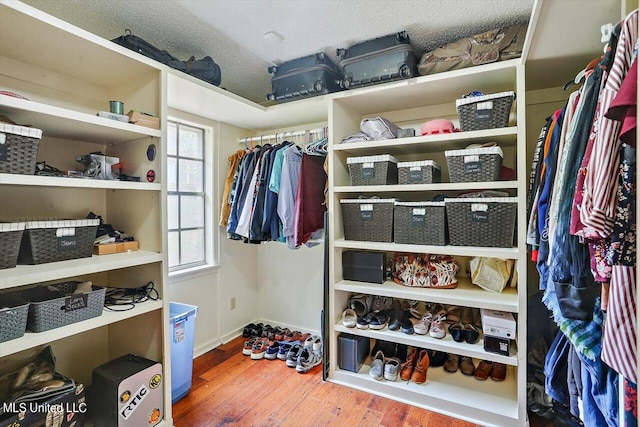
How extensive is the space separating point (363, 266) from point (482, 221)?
0.79 meters

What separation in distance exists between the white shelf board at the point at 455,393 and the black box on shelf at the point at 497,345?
1.03 feet

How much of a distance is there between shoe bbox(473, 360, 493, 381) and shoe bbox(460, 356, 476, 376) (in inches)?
1.1

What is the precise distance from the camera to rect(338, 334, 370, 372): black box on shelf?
2.11 metres

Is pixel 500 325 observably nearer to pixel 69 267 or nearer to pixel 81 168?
pixel 69 267

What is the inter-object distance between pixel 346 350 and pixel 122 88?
2.14 metres

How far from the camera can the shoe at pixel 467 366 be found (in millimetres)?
2043

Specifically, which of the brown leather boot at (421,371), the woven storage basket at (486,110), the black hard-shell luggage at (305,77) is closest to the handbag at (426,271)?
the brown leather boot at (421,371)

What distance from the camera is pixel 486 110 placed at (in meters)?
1.70

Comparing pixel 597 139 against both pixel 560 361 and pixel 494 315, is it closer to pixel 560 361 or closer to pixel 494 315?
pixel 560 361

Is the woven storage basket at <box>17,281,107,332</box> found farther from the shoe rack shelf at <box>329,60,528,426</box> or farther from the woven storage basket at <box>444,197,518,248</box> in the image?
the woven storage basket at <box>444,197,518,248</box>

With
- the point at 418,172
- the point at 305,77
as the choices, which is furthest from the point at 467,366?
the point at 305,77

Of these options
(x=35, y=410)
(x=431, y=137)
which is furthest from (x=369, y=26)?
(x=35, y=410)

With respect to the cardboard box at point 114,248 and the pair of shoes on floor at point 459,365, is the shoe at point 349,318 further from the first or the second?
the cardboard box at point 114,248

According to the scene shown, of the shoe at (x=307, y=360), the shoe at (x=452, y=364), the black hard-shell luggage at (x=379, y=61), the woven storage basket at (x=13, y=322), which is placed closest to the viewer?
the woven storage basket at (x=13, y=322)
